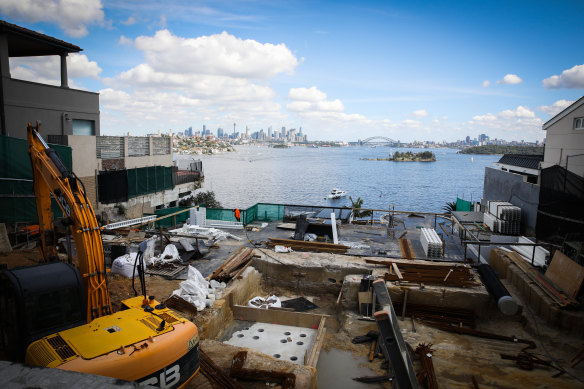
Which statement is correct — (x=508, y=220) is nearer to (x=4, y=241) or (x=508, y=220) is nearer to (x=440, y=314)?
(x=440, y=314)

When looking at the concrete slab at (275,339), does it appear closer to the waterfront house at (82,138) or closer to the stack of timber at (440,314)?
the stack of timber at (440,314)

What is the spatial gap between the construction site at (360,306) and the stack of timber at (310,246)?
0.17 feet

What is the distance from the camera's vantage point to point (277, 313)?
40.2 feet

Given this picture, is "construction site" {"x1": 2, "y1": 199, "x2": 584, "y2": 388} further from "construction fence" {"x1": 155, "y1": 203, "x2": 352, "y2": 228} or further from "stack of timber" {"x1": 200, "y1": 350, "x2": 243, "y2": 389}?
"construction fence" {"x1": 155, "y1": 203, "x2": 352, "y2": 228}

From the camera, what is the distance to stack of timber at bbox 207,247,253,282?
13.4 meters

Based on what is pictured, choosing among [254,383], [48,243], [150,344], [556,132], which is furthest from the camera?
[556,132]

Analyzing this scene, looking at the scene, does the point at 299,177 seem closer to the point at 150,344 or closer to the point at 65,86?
the point at 65,86

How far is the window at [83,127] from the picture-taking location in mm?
26750

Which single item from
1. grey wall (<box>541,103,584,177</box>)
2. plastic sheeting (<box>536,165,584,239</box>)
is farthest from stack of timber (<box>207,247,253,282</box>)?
grey wall (<box>541,103,584,177</box>)

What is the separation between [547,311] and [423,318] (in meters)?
3.62

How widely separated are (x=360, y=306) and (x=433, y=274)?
3017 millimetres

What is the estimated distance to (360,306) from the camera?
44.0ft

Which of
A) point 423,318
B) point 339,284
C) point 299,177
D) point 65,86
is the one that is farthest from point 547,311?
point 299,177

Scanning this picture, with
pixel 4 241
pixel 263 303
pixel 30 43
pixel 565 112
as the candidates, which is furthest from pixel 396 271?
pixel 30 43
